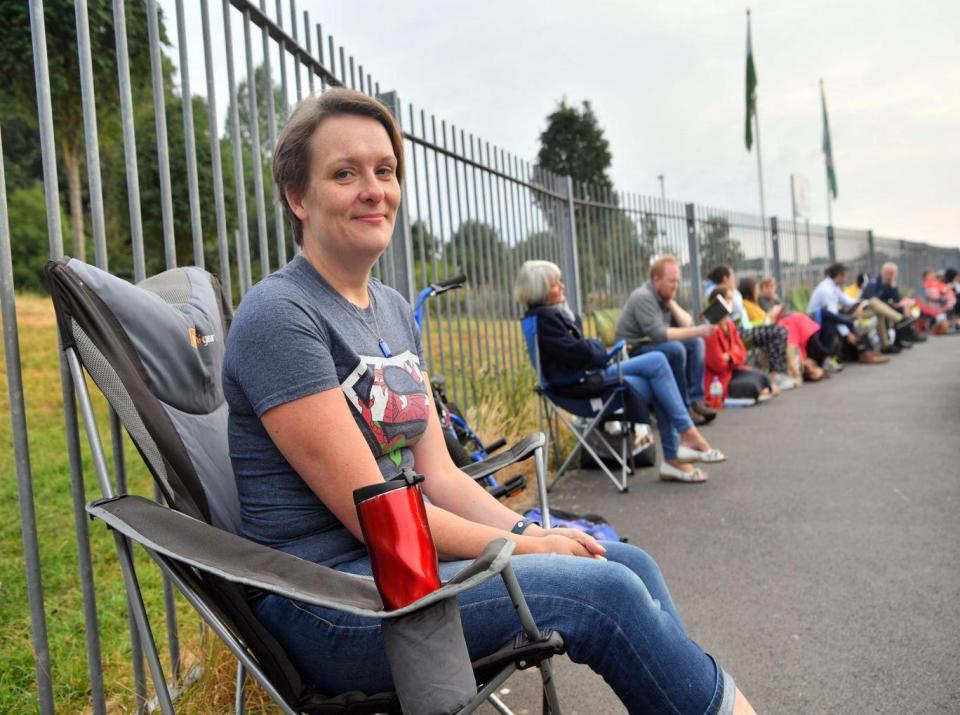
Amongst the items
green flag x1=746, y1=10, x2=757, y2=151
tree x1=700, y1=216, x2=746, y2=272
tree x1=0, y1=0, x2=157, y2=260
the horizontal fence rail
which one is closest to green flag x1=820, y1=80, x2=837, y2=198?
green flag x1=746, y1=10, x2=757, y2=151

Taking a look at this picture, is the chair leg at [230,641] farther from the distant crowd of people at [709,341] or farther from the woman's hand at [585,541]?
the distant crowd of people at [709,341]

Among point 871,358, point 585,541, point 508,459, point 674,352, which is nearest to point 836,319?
point 871,358

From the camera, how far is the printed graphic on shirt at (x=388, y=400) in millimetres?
1816

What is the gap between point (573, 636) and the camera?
5.13 ft

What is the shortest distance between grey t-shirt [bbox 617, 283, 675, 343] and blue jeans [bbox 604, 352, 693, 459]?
0.89 m

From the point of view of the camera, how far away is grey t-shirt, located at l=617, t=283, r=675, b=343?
632 centimetres

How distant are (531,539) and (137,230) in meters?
1.43

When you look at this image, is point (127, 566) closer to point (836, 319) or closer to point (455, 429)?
point (455, 429)

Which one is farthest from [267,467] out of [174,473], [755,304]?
[755,304]

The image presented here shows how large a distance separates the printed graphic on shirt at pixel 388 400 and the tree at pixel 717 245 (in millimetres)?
10261

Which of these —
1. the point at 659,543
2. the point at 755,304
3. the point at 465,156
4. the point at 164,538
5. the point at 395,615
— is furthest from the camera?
the point at 755,304

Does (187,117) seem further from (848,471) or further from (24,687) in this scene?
(848,471)

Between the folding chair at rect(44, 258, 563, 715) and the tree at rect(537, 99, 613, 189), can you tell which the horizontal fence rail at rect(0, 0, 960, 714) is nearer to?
the folding chair at rect(44, 258, 563, 715)

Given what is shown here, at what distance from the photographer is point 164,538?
147cm
